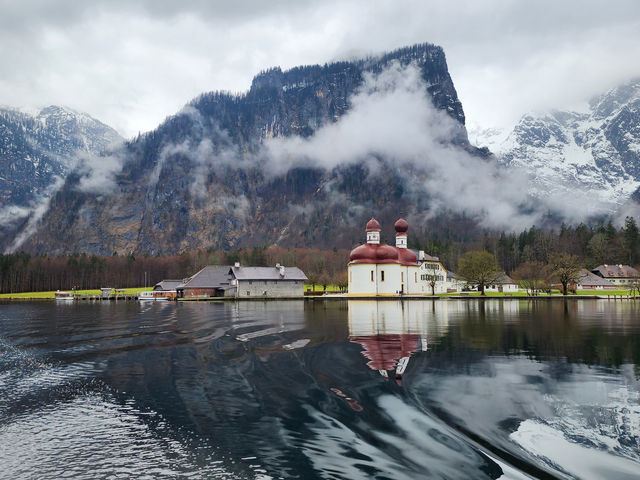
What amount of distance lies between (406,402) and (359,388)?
2410 mm

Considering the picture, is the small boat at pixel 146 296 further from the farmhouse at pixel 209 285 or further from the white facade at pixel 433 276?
the white facade at pixel 433 276

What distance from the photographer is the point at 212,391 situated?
17625mm

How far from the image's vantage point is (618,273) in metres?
141

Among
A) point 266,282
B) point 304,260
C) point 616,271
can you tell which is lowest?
point 266,282

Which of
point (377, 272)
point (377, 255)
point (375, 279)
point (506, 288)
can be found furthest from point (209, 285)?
point (506, 288)

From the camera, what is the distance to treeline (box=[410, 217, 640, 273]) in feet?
508

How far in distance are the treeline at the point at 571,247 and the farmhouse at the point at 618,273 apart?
727cm

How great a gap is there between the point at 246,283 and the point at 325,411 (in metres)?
102

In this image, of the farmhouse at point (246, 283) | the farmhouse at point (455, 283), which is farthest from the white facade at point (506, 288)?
the farmhouse at point (246, 283)

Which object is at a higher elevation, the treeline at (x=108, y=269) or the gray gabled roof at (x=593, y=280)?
Answer: the treeline at (x=108, y=269)

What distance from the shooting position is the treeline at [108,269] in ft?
550

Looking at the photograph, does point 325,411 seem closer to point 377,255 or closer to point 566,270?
point 377,255

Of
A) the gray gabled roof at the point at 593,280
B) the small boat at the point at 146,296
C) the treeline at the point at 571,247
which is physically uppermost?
the treeline at the point at 571,247

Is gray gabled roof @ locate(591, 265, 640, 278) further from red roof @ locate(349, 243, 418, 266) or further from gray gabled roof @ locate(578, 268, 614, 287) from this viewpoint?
red roof @ locate(349, 243, 418, 266)
